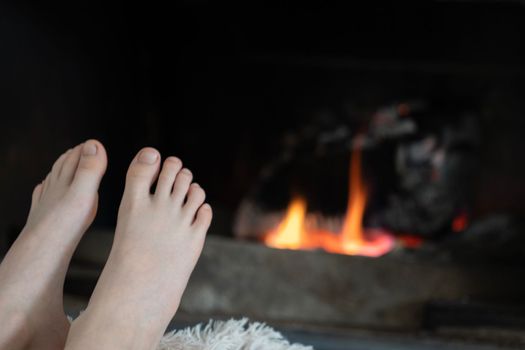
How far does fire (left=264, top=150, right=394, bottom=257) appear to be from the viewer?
206 cm

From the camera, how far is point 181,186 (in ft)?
3.28

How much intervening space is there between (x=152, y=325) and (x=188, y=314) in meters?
0.60

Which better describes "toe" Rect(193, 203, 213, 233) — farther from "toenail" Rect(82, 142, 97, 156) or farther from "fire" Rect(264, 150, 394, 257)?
"fire" Rect(264, 150, 394, 257)

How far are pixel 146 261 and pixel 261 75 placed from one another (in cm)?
137

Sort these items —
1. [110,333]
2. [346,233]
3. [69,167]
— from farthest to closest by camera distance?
1. [346,233]
2. [69,167]
3. [110,333]

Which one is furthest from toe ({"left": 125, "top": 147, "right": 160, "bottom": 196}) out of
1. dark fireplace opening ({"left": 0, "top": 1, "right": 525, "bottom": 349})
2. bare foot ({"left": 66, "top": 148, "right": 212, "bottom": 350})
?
dark fireplace opening ({"left": 0, "top": 1, "right": 525, "bottom": 349})

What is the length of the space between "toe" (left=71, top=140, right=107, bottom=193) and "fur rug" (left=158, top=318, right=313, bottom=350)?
0.21 metres

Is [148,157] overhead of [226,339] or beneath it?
overhead

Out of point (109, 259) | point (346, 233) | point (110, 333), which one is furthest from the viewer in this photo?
point (346, 233)

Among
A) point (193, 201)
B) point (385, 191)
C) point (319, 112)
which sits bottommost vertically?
point (193, 201)

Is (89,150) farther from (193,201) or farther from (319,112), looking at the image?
(319,112)

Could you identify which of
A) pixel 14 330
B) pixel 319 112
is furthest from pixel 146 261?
pixel 319 112

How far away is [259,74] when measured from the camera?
2215 millimetres

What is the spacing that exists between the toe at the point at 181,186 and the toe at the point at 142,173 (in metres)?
0.04
